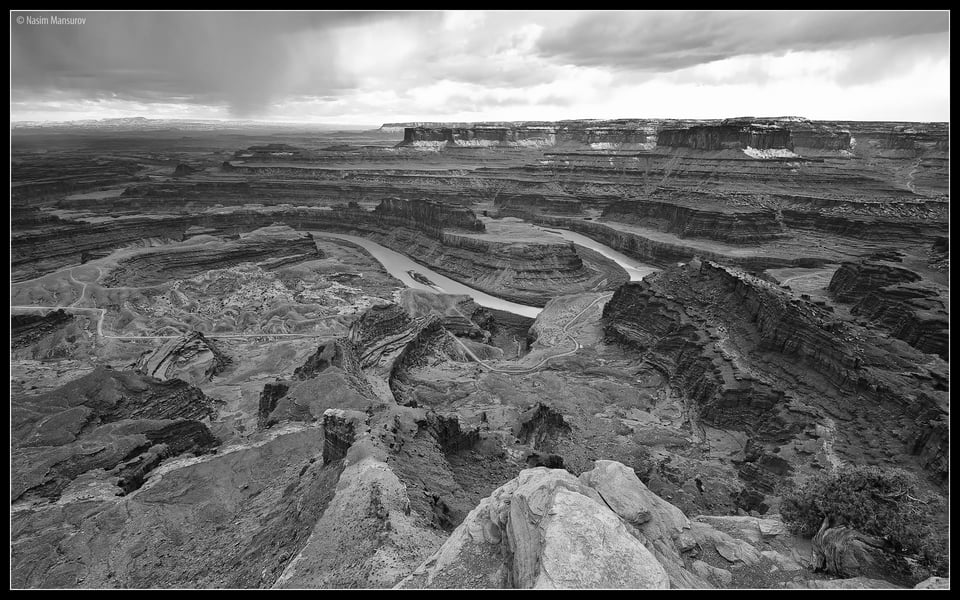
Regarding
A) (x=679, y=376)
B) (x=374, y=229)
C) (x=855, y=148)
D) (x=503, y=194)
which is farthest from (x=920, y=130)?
(x=679, y=376)

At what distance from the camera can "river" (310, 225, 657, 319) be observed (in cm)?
5792

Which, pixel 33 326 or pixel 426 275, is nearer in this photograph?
pixel 33 326

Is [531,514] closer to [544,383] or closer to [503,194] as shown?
[544,383]

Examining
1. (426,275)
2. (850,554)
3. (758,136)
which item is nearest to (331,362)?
(850,554)

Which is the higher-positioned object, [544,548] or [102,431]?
[544,548]

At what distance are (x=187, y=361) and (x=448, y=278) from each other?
124ft

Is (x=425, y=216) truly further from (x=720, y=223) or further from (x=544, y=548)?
(x=544, y=548)

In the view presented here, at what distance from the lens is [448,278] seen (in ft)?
224

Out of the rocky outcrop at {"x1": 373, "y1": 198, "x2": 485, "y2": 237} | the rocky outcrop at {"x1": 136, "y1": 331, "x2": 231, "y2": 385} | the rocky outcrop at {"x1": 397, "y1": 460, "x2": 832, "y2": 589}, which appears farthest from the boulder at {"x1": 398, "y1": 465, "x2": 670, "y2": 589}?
the rocky outcrop at {"x1": 373, "y1": 198, "x2": 485, "y2": 237}

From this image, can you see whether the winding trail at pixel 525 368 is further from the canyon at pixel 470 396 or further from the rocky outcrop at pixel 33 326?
the rocky outcrop at pixel 33 326

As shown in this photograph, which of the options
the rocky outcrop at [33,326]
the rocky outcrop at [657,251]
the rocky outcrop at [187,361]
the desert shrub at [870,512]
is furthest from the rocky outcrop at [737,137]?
the rocky outcrop at [33,326]

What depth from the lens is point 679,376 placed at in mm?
34531

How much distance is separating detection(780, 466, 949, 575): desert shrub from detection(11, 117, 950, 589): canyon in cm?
37

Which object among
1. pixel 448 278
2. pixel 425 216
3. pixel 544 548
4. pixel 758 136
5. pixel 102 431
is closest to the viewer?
pixel 544 548
